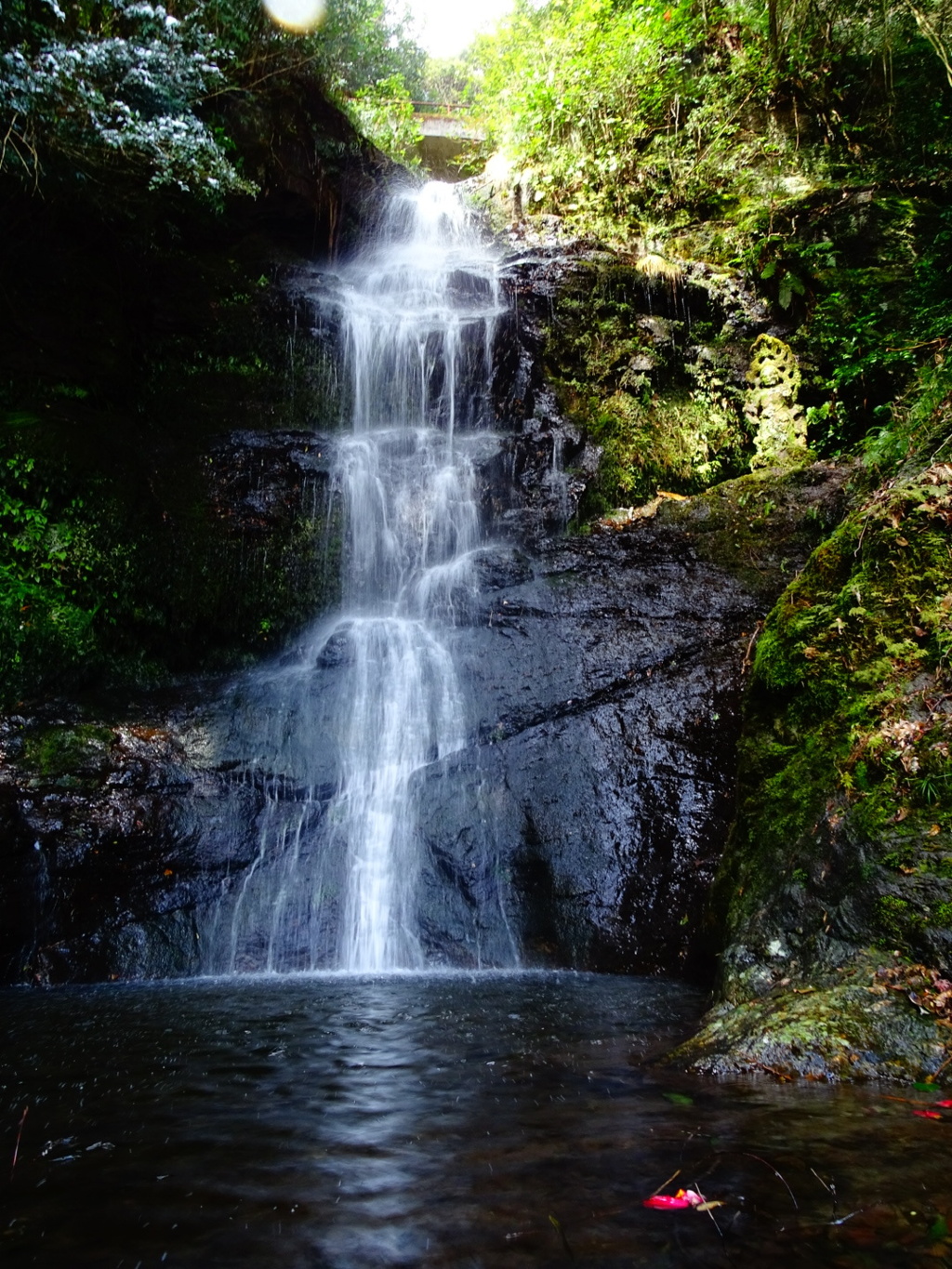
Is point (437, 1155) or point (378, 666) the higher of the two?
point (378, 666)

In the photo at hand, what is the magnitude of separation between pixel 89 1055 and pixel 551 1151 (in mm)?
2606

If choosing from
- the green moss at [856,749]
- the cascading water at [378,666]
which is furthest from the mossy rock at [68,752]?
the green moss at [856,749]

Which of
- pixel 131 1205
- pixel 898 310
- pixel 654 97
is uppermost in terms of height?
pixel 654 97

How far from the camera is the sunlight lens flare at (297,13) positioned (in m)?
11.4

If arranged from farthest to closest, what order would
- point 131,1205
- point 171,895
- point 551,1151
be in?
point 171,895 < point 551,1151 < point 131,1205

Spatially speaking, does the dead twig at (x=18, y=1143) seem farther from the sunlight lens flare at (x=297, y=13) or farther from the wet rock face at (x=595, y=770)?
the sunlight lens flare at (x=297, y=13)

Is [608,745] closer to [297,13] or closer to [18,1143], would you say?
[18,1143]

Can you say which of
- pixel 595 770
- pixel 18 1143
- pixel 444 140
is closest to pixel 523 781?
pixel 595 770

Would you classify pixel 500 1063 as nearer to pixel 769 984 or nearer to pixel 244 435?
pixel 769 984

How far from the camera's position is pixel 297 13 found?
12.1 m

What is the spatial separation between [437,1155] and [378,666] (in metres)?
6.04

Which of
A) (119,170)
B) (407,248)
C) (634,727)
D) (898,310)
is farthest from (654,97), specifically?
(634,727)

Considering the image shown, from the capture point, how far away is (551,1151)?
98.5 inches

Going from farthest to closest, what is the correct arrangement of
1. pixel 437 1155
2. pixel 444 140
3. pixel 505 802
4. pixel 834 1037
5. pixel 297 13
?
pixel 444 140
pixel 297 13
pixel 505 802
pixel 834 1037
pixel 437 1155
